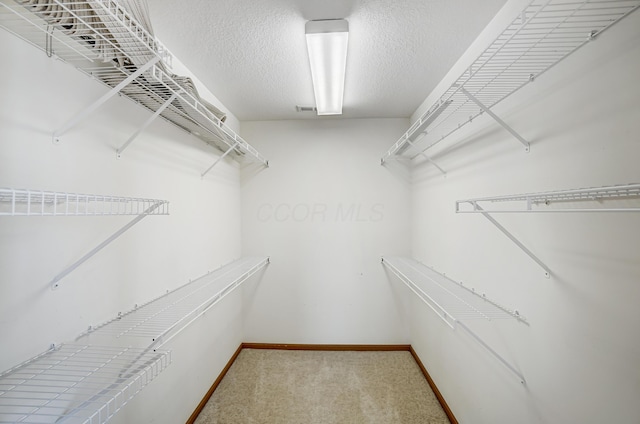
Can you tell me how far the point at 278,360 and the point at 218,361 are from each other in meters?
0.58

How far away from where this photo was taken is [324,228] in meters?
2.65

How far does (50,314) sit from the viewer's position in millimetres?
823

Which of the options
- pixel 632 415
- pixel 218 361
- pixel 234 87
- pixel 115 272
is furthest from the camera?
pixel 218 361

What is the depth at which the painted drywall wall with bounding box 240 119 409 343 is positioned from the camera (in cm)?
260

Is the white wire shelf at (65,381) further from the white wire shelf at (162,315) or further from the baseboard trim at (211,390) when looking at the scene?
the baseboard trim at (211,390)

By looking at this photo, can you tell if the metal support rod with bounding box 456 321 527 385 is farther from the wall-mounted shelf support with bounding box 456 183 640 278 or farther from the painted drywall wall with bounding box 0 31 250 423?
the painted drywall wall with bounding box 0 31 250 423

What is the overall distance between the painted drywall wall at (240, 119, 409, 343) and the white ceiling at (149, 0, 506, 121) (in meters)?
0.58

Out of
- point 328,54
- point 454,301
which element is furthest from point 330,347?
point 328,54

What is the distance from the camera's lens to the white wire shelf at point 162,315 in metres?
0.97

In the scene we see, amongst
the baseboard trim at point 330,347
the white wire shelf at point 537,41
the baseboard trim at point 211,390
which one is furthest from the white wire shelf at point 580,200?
the baseboard trim at point 211,390

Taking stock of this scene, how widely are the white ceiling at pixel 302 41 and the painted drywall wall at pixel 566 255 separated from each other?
0.54 m

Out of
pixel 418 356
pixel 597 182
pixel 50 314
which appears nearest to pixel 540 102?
pixel 597 182

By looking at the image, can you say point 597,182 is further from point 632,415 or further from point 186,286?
point 186,286

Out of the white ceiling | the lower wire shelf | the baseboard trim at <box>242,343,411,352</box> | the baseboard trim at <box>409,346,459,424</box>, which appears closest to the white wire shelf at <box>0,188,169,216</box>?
the lower wire shelf
